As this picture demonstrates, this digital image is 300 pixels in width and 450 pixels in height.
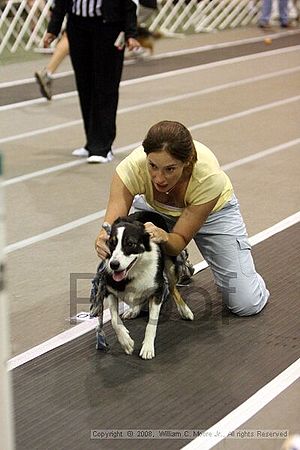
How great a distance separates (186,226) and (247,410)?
807 mm

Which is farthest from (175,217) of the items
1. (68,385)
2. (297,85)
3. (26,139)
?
(297,85)

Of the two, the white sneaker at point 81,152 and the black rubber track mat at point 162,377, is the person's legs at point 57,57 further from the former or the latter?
the black rubber track mat at point 162,377

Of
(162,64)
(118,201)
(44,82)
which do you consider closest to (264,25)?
(162,64)

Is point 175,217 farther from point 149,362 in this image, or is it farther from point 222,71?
point 222,71

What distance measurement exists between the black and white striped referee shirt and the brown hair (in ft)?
9.24

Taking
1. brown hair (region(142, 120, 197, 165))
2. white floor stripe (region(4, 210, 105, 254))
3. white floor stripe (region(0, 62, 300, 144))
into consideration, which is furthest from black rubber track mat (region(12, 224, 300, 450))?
white floor stripe (region(0, 62, 300, 144))

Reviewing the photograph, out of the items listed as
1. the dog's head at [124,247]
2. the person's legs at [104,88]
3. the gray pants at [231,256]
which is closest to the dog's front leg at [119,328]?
the dog's head at [124,247]

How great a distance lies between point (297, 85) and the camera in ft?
31.5

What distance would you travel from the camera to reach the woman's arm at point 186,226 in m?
3.65

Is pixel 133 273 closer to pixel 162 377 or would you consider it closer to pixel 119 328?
pixel 119 328

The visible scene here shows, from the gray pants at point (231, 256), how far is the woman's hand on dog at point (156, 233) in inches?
13.0

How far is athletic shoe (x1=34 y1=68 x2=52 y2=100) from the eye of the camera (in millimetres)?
8172

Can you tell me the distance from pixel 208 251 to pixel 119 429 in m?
1.13

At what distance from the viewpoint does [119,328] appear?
355 centimetres
